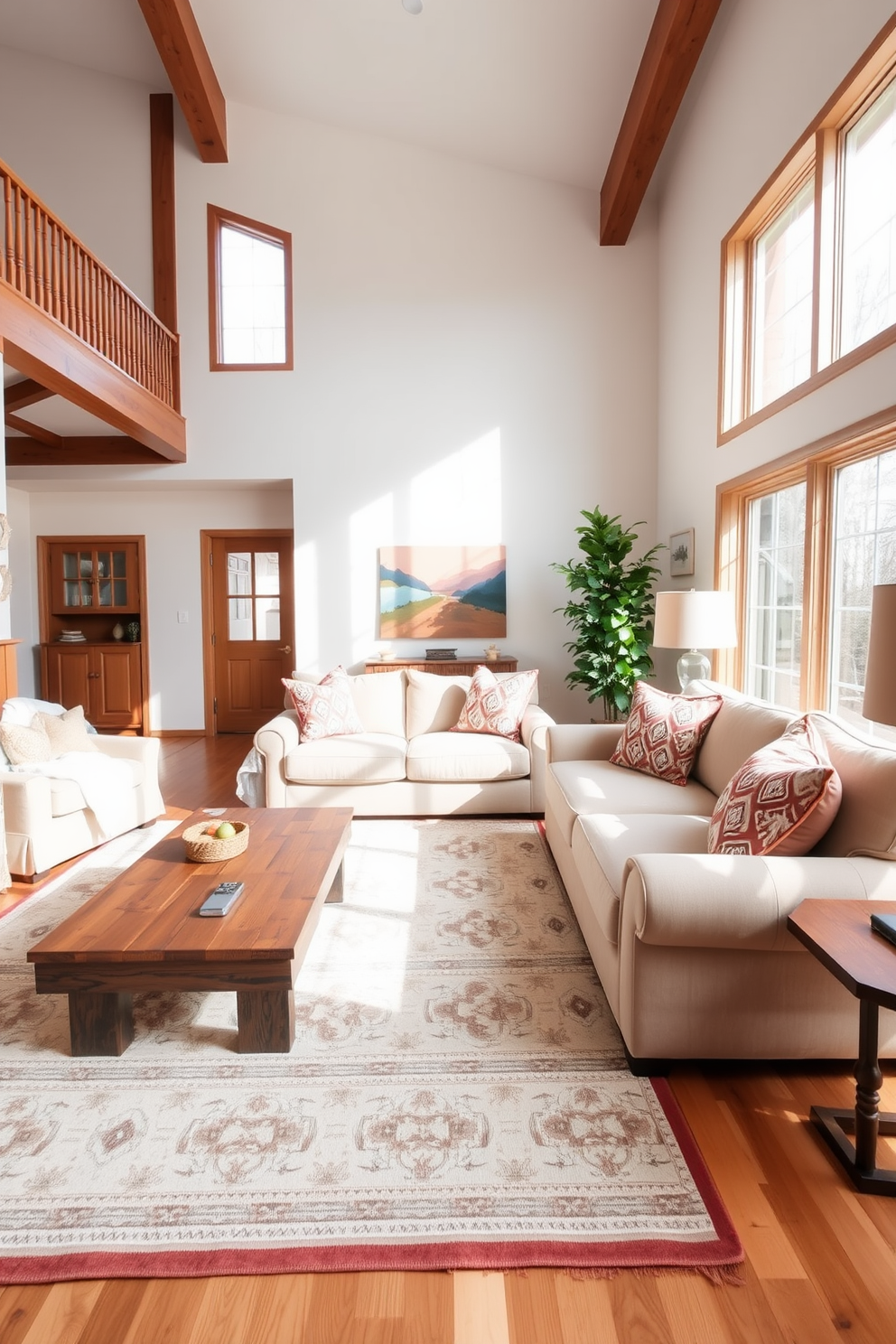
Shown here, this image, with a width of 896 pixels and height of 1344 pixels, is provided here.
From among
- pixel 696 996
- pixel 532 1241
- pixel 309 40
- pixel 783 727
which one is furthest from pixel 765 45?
pixel 532 1241

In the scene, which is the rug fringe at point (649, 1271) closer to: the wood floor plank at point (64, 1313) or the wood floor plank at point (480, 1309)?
the wood floor plank at point (480, 1309)

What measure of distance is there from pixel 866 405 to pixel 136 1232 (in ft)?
11.1

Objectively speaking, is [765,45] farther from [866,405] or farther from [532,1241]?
[532,1241]

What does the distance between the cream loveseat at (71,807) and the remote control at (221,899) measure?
1544mm

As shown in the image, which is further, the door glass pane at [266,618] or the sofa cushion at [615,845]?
the door glass pane at [266,618]

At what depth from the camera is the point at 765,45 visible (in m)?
3.81

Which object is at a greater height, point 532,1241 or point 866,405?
point 866,405

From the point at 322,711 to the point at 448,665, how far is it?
62.2 inches

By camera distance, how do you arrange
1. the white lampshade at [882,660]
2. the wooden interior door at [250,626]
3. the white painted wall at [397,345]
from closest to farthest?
the white lampshade at [882,660] < the white painted wall at [397,345] < the wooden interior door at [250,626]

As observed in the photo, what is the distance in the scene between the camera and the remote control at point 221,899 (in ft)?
7.41

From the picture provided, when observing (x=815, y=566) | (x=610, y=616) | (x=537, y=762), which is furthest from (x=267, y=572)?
(x=815, y=566)

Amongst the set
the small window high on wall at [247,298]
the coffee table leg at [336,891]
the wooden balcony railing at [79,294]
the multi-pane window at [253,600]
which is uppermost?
the small window high on wall at [247,298]

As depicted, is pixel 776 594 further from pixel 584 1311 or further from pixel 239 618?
pixel 239 618

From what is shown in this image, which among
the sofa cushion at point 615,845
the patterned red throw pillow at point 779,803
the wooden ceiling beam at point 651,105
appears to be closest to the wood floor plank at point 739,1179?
the sofa cushion at point 615,845
